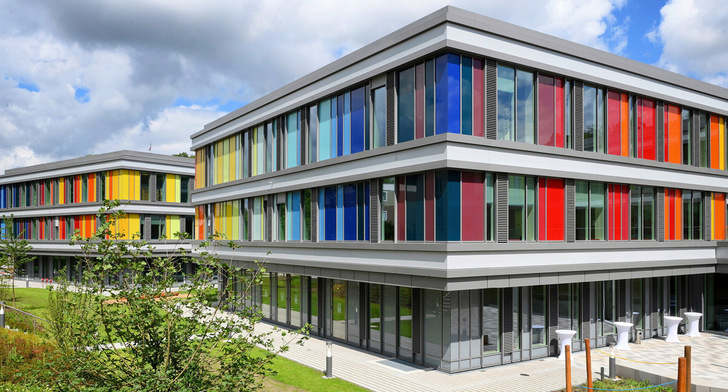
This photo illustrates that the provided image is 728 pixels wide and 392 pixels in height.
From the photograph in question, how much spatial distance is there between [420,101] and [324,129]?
25.1 feet

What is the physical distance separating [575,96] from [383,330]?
42.5 feet

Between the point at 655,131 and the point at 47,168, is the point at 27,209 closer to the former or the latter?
the point at 47,168

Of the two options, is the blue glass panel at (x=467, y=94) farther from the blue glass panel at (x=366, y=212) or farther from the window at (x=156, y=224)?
the window at (x=156, y=224)

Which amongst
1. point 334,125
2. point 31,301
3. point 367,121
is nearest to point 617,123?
point 367,121

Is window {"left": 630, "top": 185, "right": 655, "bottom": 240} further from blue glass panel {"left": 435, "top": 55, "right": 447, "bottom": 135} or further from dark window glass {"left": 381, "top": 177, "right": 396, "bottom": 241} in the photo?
dark window glass {"left": 381, "top": 177, "right": 396, "bottom": 241}

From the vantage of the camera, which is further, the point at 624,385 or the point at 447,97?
the point at 447,97

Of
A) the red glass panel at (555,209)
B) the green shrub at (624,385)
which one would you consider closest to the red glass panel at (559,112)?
the red glass panel at (555,209)

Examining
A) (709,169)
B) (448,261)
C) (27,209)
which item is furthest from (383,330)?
(27,209)

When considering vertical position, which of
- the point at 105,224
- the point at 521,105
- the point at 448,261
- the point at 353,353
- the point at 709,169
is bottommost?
the point at 353,353

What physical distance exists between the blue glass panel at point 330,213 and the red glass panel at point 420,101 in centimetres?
677

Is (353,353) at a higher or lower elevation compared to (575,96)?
lower

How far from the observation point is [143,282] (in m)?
9.34

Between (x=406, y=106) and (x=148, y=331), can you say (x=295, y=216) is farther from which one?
(x=148, y=331)

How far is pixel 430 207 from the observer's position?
21.1 metres
